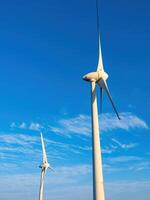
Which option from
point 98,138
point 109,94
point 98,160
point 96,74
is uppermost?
point 96,74

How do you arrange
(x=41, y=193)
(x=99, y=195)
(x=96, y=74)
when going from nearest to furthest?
(x=99, y=195) → (x=96, y=74) → (x=41, y=193)

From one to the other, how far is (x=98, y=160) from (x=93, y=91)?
1457 cm

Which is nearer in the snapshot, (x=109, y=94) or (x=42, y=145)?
(x=109, y=94)

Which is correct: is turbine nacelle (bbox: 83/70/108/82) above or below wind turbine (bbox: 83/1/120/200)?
above

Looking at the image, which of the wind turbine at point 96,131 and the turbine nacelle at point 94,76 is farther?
the turbine nacelle at point 94,76

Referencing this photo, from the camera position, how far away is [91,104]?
201 feet

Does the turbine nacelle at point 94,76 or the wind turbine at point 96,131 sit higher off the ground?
the turbine nacelle at point 94,76

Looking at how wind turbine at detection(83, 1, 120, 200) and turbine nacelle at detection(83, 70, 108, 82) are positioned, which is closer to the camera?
wind turbine at detection(83, 1, 120, 200)

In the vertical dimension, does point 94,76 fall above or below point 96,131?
above

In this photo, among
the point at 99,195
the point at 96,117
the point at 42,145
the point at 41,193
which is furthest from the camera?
the point at 41,193

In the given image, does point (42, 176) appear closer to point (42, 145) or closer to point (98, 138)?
point (42, 145)

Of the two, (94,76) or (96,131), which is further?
(94,76)

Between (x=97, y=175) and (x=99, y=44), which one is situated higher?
(x=99, y=44)

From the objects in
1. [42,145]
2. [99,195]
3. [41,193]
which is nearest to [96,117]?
[99,195]
